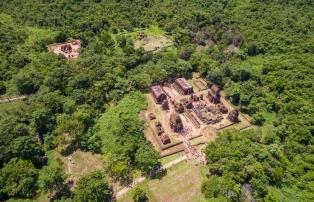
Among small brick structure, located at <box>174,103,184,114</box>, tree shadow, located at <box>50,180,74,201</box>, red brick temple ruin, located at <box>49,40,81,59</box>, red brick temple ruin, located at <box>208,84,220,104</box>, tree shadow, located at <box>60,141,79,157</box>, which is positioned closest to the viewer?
tree shadow, located at <box>50,180,74,201</box>

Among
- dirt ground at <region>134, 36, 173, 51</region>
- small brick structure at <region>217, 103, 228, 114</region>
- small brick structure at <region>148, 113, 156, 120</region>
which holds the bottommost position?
small brick structure at <region>148, 113, 156, 120</region>

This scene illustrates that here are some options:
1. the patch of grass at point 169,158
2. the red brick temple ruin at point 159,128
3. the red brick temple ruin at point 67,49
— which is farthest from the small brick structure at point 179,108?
the red brick temple ruin at point 67,49

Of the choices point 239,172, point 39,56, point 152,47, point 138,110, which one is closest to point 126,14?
point 152,47

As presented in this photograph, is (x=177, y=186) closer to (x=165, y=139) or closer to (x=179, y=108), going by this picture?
(x=165, y=139)

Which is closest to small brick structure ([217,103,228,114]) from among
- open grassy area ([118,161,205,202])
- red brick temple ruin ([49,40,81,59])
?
open grassy area ([118,161,205,202])

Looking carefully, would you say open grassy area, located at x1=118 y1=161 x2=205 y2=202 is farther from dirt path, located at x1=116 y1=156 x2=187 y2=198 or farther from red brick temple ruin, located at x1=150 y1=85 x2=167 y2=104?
red brick temple ruin, located at x1=150 y1=85 x2=167 y2=104

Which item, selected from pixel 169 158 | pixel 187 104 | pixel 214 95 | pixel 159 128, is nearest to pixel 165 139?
pixel 159 128
